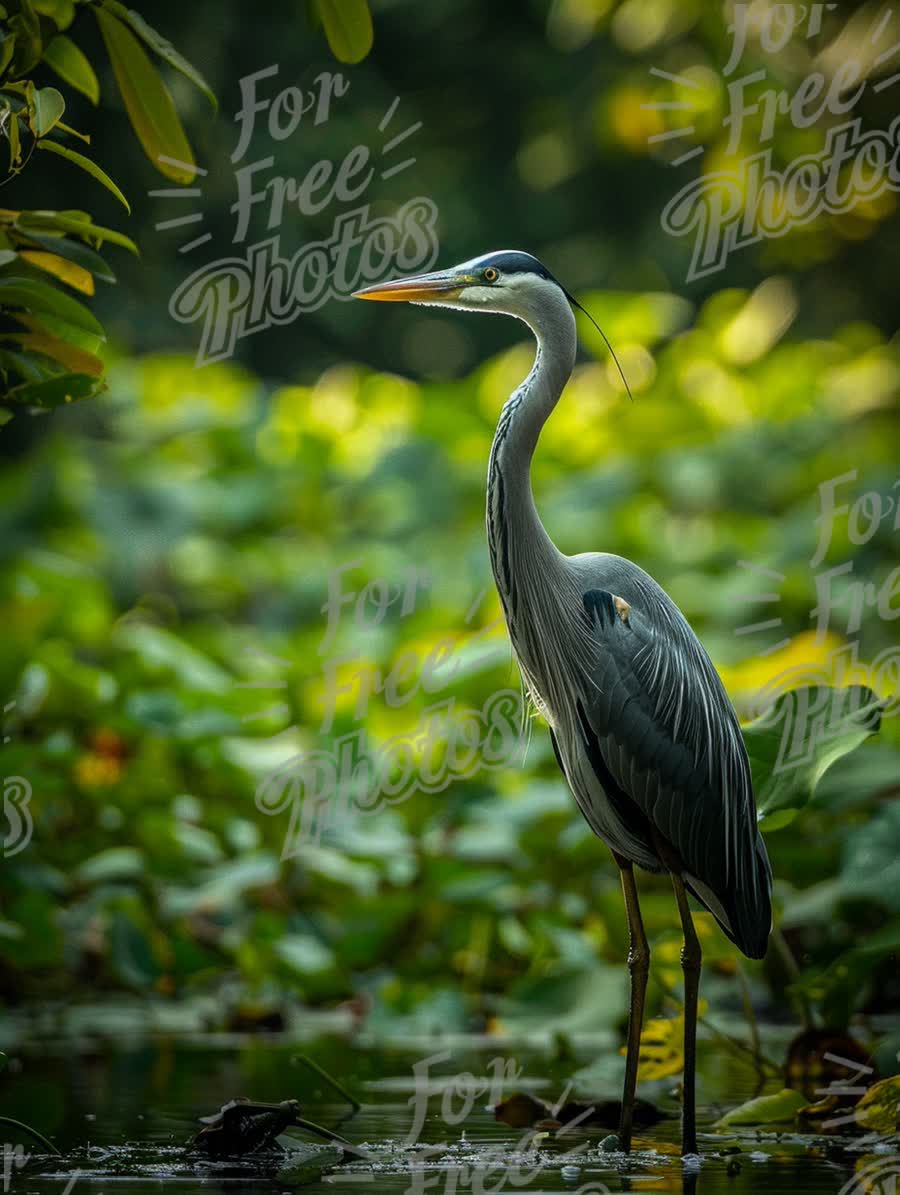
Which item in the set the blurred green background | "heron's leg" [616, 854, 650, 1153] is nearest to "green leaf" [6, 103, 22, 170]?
"heron's leg" [616, 854, 650, 1153]

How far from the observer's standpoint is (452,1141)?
3.58 meters

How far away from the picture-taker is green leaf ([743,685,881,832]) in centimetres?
379

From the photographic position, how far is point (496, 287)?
3.75m

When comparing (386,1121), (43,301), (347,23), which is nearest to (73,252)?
(43,301)

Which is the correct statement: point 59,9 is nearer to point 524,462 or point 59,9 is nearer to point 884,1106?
point 524,462

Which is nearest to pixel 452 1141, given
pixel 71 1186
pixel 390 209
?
pixel 71 1186

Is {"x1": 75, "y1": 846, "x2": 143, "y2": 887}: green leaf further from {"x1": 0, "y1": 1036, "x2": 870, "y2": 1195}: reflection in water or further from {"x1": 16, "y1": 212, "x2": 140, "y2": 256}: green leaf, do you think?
{"x1": 16, "y1": 212, "x2": 140, "y2": 256}: green leaf

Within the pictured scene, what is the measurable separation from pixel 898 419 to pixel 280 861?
5.06 meters

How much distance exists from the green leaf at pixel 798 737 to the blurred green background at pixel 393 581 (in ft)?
0.97

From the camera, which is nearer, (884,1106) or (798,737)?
(884,1106)

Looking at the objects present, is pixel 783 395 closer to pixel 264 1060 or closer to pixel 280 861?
pixel 280 861

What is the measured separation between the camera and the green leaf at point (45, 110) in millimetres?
2889

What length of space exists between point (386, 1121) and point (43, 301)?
2017 millimetres

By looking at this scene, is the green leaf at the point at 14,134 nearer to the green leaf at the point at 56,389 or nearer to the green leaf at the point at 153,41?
the green leaf at the point at 153,41
